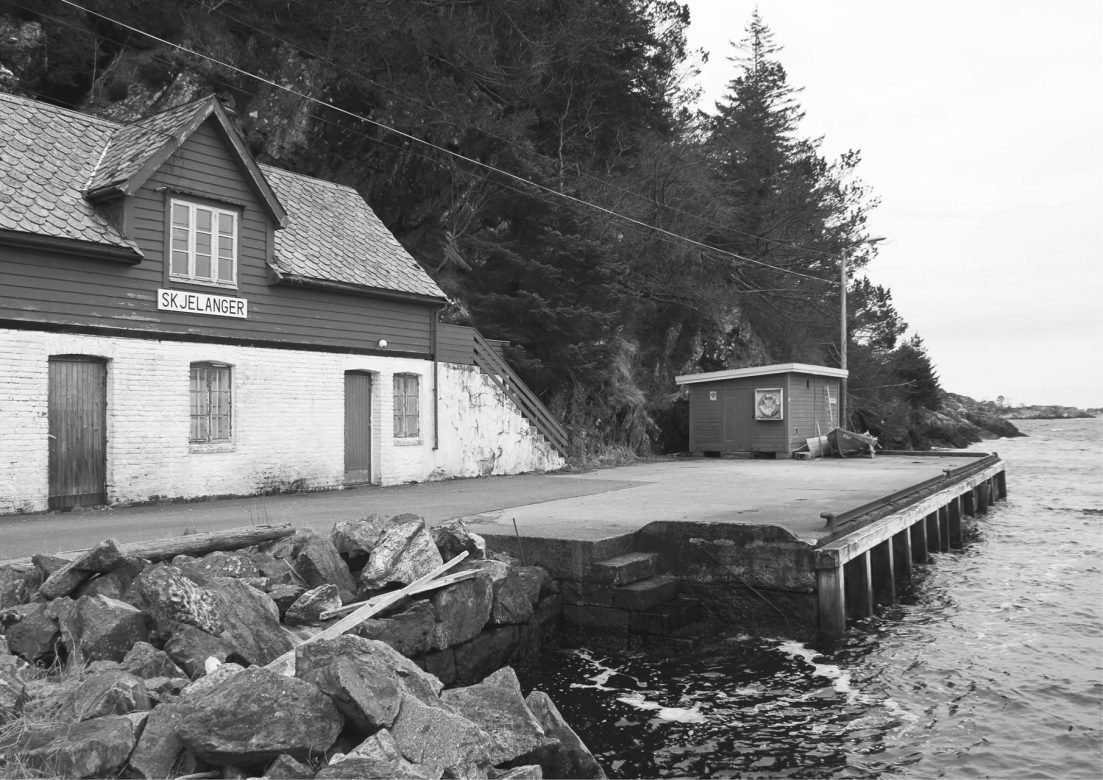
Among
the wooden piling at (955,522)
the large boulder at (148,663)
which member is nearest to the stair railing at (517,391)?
the wooden piling at (955,522)

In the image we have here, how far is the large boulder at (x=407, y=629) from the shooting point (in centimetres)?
720

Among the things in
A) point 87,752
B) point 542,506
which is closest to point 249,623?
point 87,752

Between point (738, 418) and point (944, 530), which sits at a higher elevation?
point (738, 418)

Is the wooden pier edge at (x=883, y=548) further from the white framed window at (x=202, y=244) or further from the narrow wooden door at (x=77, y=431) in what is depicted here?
the white framed window at (x=202, y=244)

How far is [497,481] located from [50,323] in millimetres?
9486

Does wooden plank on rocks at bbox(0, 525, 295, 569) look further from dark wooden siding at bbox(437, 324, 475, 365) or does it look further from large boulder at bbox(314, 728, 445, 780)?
dark wooden siding at bbox(437, 324, 475, 365)

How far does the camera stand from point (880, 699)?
7859 millimetres

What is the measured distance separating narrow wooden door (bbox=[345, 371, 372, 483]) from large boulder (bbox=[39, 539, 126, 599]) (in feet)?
36.4

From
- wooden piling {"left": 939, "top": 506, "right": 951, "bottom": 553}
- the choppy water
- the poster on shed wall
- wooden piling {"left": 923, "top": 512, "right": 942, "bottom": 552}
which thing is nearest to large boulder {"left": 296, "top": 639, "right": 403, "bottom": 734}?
the choppy water

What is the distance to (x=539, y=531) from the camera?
34.0ft

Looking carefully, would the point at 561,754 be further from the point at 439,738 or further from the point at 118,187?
the point at 118,187

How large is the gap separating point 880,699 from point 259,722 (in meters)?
5.80

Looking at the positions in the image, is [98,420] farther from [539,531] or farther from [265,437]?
[539,531]

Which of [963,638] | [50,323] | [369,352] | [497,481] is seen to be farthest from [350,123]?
[963,638]
